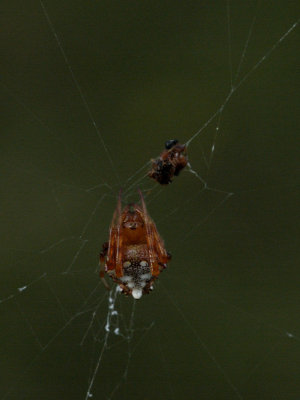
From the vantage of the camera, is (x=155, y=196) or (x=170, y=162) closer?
(x=170, y=162)

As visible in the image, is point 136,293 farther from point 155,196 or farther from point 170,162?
point 155,196

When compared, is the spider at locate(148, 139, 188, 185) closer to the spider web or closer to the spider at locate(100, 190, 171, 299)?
the spider at locate(100, 190, 171, 299)

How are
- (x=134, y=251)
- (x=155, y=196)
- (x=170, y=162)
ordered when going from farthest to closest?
1. (x=155, y=196)
2. (x=170, y=162)
3. (x=134, y=251)

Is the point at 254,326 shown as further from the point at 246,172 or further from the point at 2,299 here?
the point at 2,299

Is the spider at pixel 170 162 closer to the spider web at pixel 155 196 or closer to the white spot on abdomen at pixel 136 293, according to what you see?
the white spot on abdomen at pixel 136 293

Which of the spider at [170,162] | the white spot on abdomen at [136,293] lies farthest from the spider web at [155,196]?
the white spot on abdomen at [136,293]

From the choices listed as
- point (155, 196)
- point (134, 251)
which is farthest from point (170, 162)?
point (155, 196)
